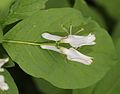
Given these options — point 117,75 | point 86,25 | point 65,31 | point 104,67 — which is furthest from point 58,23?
point 117,75

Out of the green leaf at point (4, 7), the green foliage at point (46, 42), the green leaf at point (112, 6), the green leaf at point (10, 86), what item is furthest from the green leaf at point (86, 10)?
the green leaf at point (10, 86)

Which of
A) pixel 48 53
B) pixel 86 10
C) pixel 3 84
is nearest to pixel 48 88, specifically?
pixel 86 10

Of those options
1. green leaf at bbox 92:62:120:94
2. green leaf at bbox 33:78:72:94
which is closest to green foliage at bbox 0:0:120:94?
green leaf at bbox 92:62:120:94

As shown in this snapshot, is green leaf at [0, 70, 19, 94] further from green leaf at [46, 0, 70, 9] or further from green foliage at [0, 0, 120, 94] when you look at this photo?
green leaf at [46, 0, 70, 9]

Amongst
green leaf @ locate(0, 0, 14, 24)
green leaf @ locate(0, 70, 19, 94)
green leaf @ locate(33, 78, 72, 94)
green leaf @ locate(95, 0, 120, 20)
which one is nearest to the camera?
green leaf @ locate(0, 70, 19, 94)

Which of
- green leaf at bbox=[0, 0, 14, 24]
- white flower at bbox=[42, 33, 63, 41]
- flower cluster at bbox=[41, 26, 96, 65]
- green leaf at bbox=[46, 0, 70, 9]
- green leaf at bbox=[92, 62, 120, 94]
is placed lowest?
green leaf at bbox=[92, 62, 120, 94]

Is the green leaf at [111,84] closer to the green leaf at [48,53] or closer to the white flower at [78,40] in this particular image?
the green leaf at [48,53]
